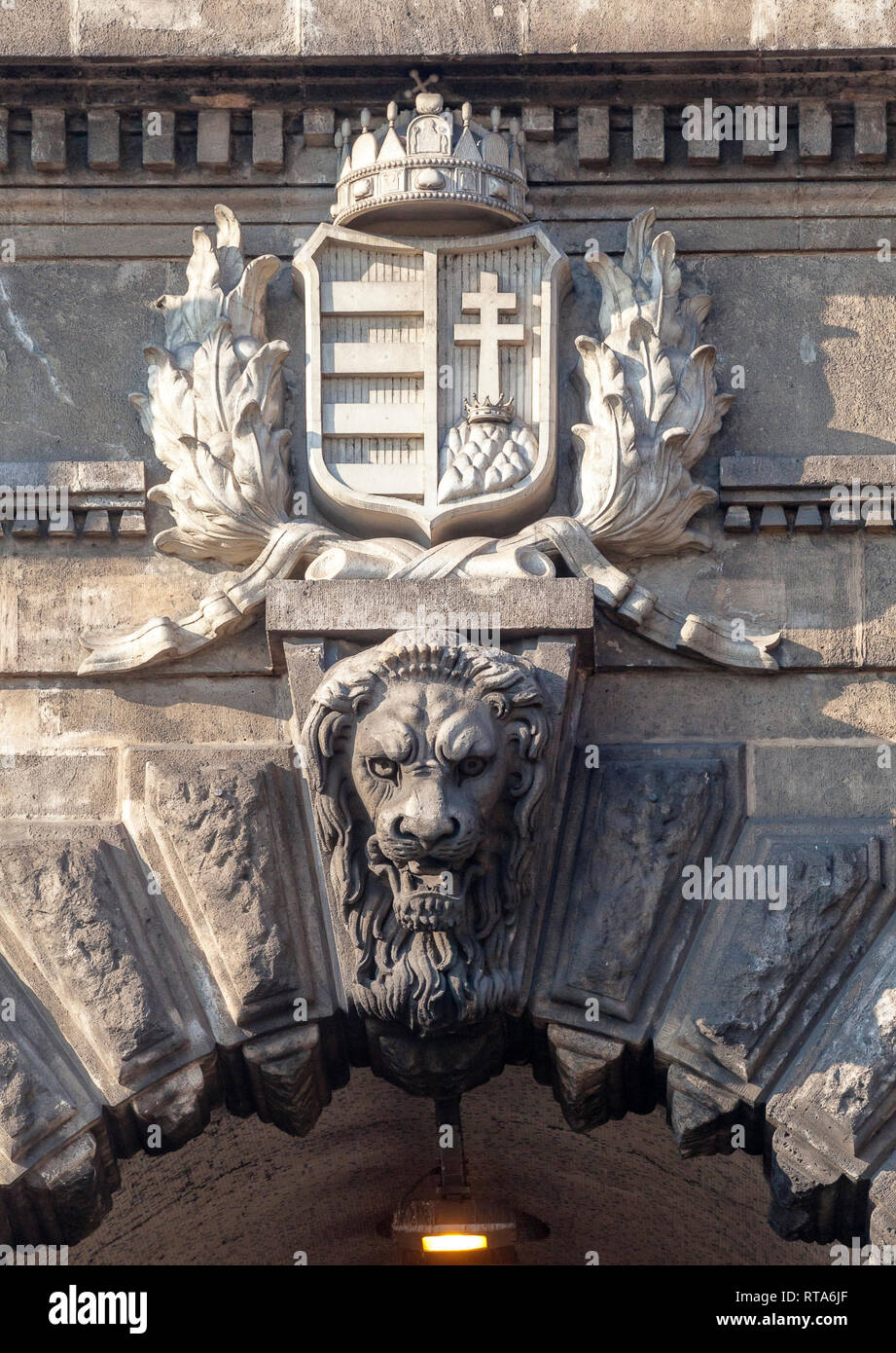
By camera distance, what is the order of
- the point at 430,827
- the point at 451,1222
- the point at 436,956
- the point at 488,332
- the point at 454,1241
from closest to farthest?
the point at 430,827 < the point at 436,956 < the point at 488,332 < the point at 454,1241 < the point at 451,1222

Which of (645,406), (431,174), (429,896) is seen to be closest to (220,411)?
(431,174)

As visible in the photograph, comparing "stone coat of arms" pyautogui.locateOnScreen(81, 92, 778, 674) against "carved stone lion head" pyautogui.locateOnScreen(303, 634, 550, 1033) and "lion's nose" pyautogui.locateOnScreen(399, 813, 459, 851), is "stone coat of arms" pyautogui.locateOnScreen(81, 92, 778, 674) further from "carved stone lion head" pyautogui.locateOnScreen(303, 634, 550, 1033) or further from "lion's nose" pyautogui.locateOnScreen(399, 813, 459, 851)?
"lion's nose" pyautogui.locateOnScreen(399, 813, 459, 851)

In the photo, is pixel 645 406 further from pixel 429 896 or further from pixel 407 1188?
pixel 407 1188

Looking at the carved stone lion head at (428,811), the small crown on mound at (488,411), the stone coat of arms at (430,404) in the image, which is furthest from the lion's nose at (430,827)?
the small crown on mound at (488,411)

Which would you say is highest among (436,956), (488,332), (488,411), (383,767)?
(488,332)

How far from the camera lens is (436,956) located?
713 cm

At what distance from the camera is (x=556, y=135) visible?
793 cm

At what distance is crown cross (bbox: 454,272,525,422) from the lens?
7664mm

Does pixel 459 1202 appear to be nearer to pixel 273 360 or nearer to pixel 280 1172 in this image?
pixel 280 1172

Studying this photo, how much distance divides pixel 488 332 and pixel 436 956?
1863 millimetres

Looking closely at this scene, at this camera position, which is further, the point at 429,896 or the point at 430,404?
the point at 430,404

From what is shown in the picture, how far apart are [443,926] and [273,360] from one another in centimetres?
179

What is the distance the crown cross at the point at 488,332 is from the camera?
302 inches

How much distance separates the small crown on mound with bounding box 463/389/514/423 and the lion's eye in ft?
3.79
